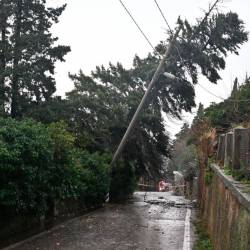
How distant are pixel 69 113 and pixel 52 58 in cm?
290

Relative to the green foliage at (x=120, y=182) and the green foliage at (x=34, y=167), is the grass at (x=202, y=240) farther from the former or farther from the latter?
the green foliage at (x=120, y=182)

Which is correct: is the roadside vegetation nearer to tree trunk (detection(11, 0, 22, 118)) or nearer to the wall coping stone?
tree trunk (detection(11, 0, 22, 118))

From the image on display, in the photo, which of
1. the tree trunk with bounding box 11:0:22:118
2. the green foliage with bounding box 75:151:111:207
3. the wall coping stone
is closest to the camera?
the wall coping stone

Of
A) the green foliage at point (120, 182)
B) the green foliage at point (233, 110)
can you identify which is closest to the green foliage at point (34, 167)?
the green foliage at point (233, 110)

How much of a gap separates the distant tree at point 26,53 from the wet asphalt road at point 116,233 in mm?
7717

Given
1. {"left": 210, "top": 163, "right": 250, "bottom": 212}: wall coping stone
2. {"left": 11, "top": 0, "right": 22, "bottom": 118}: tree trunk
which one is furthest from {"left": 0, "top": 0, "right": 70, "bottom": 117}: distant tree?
{"left": 210, "top": 163, "right": 250, "bottom": 212}: wall coping stone

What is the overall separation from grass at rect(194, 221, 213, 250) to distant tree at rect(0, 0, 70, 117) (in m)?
12.0

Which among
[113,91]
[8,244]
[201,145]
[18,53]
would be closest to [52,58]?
[18,53]

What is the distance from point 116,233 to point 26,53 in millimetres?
12246

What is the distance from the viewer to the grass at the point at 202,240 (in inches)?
418

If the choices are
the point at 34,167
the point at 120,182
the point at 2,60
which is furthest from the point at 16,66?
the point at 34,167

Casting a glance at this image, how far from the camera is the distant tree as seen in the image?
22.2 m

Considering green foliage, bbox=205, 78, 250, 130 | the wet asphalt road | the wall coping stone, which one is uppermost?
green foliage, bbox=205, 78, 250, 130

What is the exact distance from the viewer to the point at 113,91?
96.9 feet
